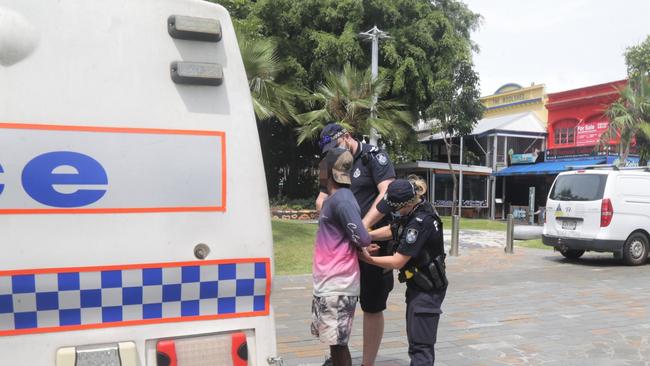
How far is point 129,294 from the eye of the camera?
210 cm

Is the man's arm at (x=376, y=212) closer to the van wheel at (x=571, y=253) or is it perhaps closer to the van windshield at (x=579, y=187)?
the van windshield at (x=579, y=187)

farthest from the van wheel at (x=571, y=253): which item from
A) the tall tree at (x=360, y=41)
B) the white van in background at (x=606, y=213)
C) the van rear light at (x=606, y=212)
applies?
the tall tree at (x=360, y=41)

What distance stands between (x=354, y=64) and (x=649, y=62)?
13460mm

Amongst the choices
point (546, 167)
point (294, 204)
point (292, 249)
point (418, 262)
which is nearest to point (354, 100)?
point (294, 204)

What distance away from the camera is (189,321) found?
220 cm

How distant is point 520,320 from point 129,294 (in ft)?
17.5

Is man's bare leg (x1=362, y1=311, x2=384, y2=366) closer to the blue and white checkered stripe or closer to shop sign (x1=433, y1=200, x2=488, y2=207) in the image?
the blue and white checkered stripe

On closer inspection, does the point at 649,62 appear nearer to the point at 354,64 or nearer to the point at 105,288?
the point at 354,64

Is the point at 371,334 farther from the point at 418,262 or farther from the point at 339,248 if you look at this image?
the point at 339,248

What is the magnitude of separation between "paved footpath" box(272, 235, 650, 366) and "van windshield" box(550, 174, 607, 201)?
1.48 metres

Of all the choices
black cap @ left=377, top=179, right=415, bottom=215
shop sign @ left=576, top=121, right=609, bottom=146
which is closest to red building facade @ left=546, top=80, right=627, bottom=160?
shop sign @ left=576, top=121, right=609, bottom=146

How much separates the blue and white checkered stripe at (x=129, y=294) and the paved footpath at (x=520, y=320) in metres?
2.64

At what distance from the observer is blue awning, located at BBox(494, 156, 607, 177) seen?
2640 cm

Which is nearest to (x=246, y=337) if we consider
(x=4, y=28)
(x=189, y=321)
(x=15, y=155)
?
(x=189, y=321)
